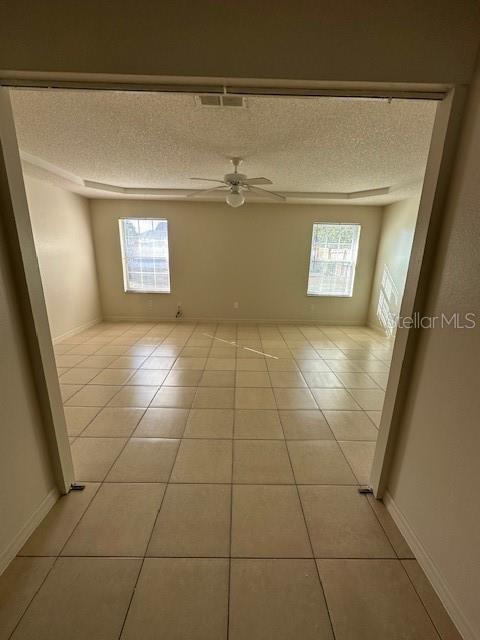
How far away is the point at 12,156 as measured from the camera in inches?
42.1

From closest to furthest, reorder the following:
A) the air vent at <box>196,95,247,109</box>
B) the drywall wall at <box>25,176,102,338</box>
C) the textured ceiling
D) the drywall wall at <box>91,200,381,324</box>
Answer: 1. the air vent at <box>196,95,247,109</box>
2. the textured ceiling
3. the drywall wall at <box>25,176,102,338</box>
4. the drywall wall at <box>91,200,381,324</box>

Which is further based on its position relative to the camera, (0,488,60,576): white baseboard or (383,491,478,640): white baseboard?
(0,488,60,576): white baseboard

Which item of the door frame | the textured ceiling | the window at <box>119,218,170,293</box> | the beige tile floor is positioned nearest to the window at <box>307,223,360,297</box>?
the textured ceiling

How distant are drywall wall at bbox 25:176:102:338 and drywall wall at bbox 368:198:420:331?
5664 mm

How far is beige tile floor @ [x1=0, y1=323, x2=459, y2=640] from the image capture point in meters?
0.95

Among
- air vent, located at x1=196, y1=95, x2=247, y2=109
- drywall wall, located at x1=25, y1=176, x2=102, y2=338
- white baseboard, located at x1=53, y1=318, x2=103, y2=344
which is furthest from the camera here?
white baseboard, located at x1=53, y1=318, x2=103, y2=344

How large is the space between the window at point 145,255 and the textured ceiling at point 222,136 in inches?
60.0

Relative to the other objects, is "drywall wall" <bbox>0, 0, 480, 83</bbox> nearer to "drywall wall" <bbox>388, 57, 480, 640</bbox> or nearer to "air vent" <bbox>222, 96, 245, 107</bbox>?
"drywall wall" <bbox>388, 57, 480, 640</bbox>

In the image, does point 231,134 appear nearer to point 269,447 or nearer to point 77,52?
point 77,52

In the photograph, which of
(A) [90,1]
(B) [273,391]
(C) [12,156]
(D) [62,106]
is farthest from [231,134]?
(B) [273,391]

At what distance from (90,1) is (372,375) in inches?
143

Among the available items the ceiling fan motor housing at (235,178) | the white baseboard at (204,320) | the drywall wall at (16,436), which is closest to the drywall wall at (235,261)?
the white baseboard at (204,320)

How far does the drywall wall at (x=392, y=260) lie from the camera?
4215 millimetres

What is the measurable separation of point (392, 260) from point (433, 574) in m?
4.65
